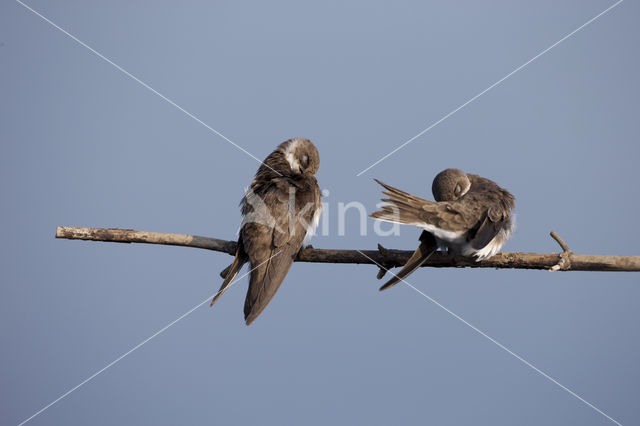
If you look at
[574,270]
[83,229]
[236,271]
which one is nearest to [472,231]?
[574,270]

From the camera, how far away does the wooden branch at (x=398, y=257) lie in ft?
12.4

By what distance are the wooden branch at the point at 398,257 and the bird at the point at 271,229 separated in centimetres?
16

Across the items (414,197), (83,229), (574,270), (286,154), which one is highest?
(286,154)

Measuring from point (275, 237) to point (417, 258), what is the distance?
3.05 feet

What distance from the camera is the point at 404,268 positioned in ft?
12.6

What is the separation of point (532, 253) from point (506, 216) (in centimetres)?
30

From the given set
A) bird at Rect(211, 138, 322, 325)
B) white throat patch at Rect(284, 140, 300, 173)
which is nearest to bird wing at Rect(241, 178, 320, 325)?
bird at Rect(211, 138, 322, 325)

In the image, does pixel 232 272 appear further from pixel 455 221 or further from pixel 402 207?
pixel 455 221

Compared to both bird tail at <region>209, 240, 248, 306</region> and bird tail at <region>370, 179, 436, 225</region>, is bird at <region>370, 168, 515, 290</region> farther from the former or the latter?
bird tail at <region>209, 240, 248, 306</region>

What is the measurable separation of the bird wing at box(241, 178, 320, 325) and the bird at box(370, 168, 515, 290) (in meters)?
0.67

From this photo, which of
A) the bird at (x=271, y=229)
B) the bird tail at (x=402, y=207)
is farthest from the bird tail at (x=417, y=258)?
the bird at (x=271, y=229)

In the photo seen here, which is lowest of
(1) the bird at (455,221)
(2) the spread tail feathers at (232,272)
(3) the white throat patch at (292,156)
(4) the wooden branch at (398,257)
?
(2) the spread tail feathers at (232,272)

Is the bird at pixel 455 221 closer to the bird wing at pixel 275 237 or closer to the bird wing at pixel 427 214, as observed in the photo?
the bird wing at pixel 427 214

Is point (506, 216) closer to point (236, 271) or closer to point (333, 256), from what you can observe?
point (333, 256)
